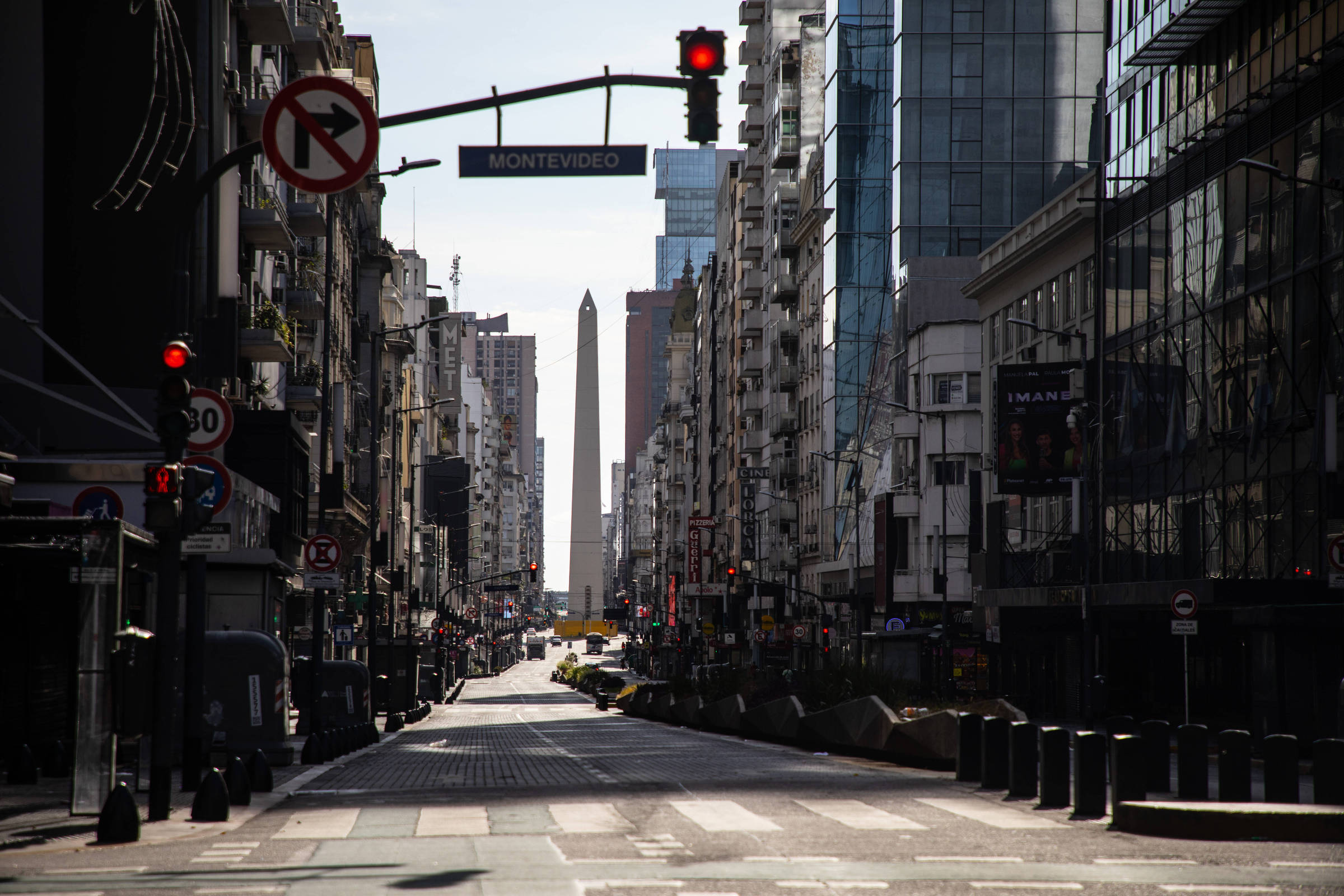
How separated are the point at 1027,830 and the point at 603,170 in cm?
696

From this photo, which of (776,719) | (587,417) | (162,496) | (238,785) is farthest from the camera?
(587,417)

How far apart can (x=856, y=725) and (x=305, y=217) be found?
95.1 ft

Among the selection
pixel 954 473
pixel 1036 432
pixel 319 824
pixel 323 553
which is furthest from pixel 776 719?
pixel 954 473

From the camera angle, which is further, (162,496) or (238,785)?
(238,785)

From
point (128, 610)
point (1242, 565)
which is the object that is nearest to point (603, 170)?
point (128, 610)

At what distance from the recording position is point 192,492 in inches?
641

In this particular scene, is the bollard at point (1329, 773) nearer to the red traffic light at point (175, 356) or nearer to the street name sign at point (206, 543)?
the red traffic light at point (175, 356)

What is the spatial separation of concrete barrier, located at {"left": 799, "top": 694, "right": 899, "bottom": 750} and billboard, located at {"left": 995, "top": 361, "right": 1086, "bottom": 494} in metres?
23.5

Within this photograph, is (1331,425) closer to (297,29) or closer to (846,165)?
(297,29)

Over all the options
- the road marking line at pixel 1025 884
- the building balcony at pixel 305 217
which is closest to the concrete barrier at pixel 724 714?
the building balcony at pixel 305 217

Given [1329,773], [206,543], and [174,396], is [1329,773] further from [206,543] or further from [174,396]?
[206,543]

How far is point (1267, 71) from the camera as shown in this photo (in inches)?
1535

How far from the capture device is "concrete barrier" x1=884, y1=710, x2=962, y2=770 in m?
22.9

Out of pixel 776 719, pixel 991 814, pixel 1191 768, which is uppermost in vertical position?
pixel 1191 768
